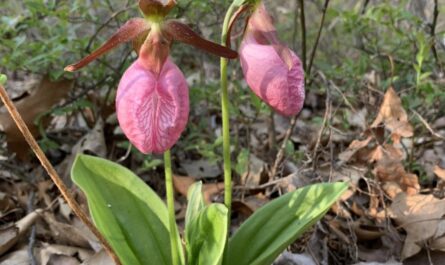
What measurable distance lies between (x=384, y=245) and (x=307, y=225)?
683 millimetres

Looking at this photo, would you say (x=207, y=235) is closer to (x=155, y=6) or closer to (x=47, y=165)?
(x=47, y=165)

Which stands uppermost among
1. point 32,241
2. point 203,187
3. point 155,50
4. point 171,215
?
point 155,50

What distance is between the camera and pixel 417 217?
1896 mm

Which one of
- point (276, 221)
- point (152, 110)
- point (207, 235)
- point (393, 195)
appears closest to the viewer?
point (152, 110)

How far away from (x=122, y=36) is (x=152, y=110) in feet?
0.65

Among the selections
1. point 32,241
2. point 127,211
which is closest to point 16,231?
point 32,241

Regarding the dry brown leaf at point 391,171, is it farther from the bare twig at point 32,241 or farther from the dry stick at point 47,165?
the bare twig at point 32,241

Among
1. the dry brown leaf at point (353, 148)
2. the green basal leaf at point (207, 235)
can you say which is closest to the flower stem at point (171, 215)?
the green basal leaf at point (207, 235)

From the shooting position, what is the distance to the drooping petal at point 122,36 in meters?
1.22

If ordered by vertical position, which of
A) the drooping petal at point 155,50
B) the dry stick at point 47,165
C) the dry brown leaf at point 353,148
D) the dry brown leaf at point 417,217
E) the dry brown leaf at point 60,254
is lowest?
the dry brown leaf at point 417,217

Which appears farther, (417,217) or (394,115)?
(394,115)

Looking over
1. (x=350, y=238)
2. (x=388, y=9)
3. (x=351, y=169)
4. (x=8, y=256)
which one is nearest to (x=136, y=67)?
(x=8, y=256)

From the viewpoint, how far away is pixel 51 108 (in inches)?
94.3

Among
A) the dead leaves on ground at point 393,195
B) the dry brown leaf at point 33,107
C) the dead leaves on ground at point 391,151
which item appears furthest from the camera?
the dry brown leaf at point 33,107
